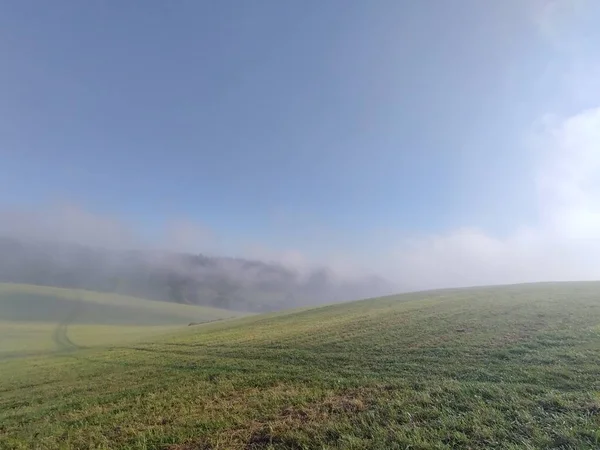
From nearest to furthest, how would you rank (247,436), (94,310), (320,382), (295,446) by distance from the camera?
(295,446) → (247,436) → (320,382) → (94,310)

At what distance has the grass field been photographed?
10.1 meters

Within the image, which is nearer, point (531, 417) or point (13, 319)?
point (531, 417)

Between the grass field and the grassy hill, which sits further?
the grassy hill

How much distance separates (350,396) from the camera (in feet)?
47.1

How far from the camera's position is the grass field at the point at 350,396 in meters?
10.1

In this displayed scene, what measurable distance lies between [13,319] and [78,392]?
141 m

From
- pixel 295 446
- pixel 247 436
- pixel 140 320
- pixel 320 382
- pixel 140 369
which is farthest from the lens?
pixel 140 320

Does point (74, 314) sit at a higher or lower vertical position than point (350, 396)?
higher

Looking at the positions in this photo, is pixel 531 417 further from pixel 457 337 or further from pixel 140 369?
pixel 140 369

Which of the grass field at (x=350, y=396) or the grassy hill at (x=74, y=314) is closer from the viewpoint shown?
the grass field at (x=350, y=396)

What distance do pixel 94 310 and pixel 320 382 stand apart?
17074 cm

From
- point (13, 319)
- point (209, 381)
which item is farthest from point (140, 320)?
point (209, 381)

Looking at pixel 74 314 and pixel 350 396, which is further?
pixel 74 314

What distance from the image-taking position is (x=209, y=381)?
66.8 feet
